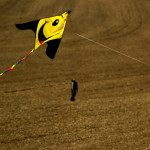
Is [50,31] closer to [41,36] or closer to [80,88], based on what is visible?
[41,36]

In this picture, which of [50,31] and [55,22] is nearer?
[50,31]

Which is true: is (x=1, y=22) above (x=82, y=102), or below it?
above

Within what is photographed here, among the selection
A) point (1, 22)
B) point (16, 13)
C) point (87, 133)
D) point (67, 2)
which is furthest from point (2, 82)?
point (67, 2)

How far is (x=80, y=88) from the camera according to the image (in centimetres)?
1053

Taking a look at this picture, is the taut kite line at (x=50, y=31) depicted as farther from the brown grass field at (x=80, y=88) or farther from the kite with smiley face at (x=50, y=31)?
the brown grass field at (x=80, y=88)

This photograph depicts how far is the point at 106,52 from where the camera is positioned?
1374 cm

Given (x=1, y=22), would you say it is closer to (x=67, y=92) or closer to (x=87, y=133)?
(x=67, y=92)

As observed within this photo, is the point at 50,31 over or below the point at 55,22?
below

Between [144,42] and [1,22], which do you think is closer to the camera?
[144,42]

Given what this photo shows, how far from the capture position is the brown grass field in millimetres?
7781

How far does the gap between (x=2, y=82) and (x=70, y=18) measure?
882cm

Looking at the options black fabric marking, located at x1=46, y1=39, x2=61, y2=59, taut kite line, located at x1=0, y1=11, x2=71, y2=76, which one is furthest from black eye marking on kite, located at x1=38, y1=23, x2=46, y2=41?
black fabric marking, located at x1=46, y1=39, x2=61, y2=59

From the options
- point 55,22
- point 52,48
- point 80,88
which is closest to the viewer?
point 52,48

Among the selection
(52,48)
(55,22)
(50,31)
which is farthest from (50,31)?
(52,48)
